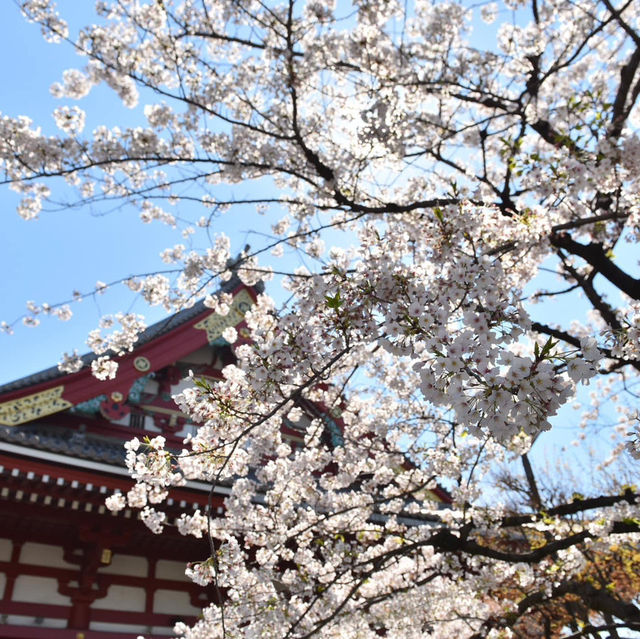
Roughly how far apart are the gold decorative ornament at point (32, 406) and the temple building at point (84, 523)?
0.04ft

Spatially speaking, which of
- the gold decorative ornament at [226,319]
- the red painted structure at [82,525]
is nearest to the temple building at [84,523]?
the red painted structure at [82,525]

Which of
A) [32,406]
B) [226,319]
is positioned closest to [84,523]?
[32,406]

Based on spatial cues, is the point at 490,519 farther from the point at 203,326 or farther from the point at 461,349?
the point at 203,326

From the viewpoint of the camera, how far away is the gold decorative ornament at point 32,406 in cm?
714

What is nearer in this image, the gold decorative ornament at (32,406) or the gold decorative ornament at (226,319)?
the gold decorative ornament at (32,406)

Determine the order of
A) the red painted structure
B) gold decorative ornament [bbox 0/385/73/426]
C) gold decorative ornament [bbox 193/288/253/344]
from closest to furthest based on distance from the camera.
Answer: the red painted structure → gold decorative ornament [bbox 0/385/73/426] → gold decorative ornament [bbox 193/288/253/344]

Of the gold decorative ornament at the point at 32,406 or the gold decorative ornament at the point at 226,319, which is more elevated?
the gold decorative ornament at the point at 226,319

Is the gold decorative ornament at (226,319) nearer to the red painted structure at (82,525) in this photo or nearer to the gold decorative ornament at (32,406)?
the red painted structure at (82,525)

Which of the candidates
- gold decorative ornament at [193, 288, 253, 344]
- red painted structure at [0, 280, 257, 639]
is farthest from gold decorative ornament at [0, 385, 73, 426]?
gold decorative ornament at [193, 288, 253, 344]

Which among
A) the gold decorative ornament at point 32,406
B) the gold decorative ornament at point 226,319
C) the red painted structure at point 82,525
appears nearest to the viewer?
the red painted structure at point 82,525

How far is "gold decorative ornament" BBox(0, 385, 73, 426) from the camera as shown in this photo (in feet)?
23.4

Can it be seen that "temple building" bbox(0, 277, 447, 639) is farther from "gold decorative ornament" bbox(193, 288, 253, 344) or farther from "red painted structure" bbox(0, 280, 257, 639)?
"gold decorative ornament" bbox(193, 288, 253, 344)

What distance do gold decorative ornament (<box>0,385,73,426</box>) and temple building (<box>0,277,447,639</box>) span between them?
0.04ft

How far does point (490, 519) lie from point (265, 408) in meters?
3.23
